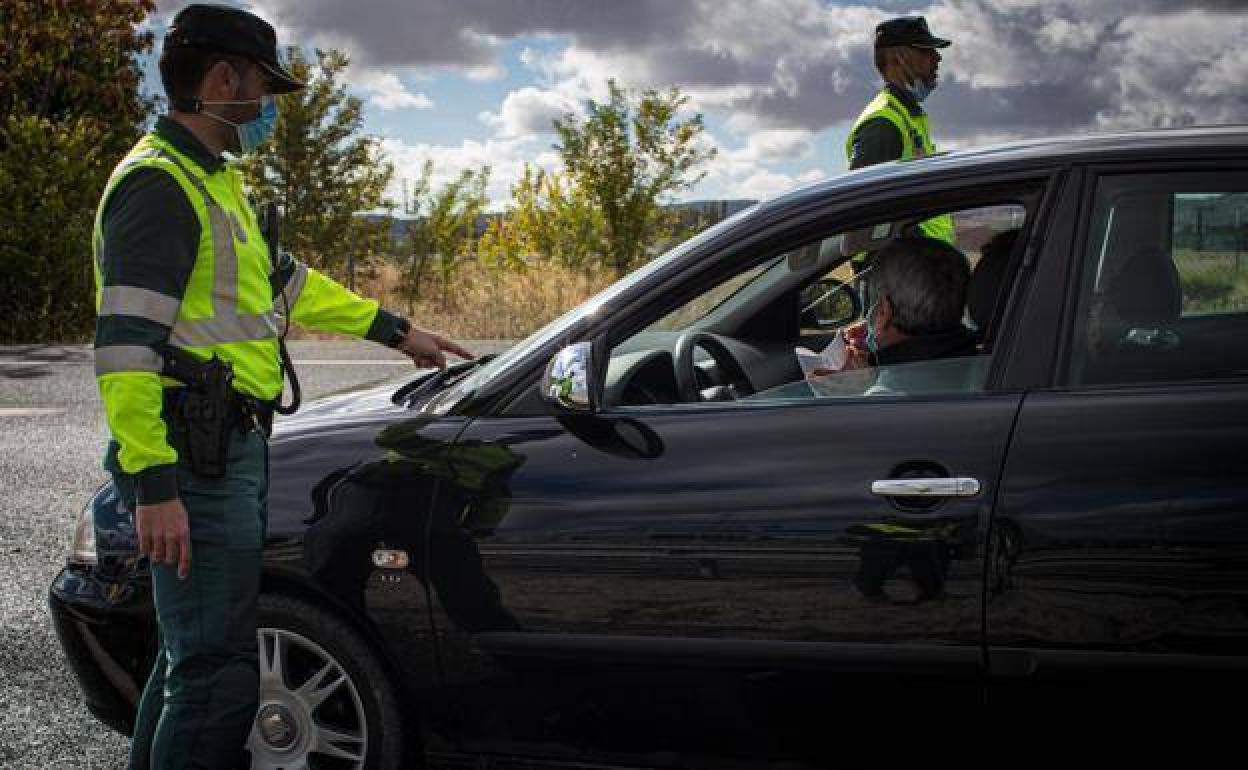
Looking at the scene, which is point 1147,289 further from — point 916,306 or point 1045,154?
point 916,306

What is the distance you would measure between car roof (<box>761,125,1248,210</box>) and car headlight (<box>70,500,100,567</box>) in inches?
68.7

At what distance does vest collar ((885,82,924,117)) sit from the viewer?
6.04 metres

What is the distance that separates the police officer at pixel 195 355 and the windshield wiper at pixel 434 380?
1.95 ft

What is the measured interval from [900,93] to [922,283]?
3121mm

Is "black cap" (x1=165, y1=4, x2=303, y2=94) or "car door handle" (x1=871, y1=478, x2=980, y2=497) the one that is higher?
"black cap" (x1=165, y1=4, x2=303, y2=94)

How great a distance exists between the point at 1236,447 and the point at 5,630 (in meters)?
4.04

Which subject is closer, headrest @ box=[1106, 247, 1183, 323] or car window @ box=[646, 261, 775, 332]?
headrest @ box=[1106, 247, 1183, 323]

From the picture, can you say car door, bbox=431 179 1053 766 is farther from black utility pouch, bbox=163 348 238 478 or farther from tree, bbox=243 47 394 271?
tree, bbox=243 47 394 271

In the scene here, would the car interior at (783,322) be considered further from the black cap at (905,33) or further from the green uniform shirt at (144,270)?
the black cap at (905,33)

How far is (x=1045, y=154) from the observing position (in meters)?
2.75

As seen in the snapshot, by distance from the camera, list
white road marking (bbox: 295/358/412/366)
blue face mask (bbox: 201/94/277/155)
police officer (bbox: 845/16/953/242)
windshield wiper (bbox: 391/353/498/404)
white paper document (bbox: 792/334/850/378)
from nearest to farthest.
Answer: blue face mask (bbox: 201/94/277/155) → windshield wiper (bbox: 391/353/498/404) → white paper document (bbox: 792/334/850/378) → police officer (bbox: 845/16/953/242) → white road marking (bbox: 295/358/412/366)

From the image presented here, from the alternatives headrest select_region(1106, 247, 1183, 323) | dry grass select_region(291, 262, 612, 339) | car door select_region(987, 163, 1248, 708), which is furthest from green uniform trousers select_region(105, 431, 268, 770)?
dry grass select_region(291, 262, 612, 339)

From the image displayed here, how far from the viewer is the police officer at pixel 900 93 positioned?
5.79 meters

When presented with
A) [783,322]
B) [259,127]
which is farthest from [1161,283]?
[259,127]
